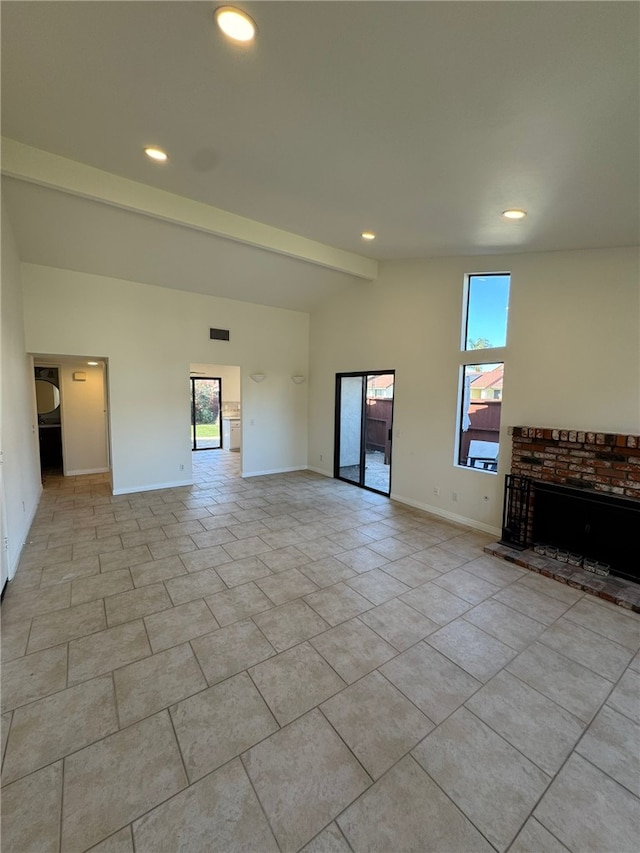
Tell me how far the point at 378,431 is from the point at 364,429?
29cm

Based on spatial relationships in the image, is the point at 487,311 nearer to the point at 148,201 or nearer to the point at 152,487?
the point at 148,201

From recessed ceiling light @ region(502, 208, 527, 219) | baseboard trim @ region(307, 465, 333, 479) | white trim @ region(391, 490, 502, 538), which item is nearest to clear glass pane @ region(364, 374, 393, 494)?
white trim @ region(391, 490, 502, 538)

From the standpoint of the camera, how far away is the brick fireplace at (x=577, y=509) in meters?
3.21

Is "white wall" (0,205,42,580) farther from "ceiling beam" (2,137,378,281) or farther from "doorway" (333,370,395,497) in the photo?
"doorway" (333,370,395,497)

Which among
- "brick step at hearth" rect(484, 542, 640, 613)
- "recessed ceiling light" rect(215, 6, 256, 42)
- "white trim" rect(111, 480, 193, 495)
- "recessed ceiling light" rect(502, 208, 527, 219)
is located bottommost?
"brick step at hearth" rect(484, 542, 640, 613)

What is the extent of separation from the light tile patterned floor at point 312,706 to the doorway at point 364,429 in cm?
280

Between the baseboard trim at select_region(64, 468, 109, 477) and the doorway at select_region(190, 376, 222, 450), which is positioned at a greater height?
the doorway at select_region(190, 376, 222, 450)

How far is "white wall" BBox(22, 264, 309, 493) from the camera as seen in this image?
5121mm

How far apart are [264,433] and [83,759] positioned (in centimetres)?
578

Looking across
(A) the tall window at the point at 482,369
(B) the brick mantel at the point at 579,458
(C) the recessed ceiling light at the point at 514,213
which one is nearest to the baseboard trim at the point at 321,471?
(A) the tall window at the point at 482,369

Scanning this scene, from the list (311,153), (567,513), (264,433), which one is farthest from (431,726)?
(264,433)

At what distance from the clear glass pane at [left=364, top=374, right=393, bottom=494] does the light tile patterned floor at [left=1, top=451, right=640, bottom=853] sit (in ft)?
8.96

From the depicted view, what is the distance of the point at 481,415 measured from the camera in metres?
4.53

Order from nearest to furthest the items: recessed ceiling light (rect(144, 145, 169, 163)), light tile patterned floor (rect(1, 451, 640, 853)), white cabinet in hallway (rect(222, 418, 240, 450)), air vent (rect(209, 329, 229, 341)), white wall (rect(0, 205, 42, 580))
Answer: light tile patterned floor (rect(1, 451, 640, 853)) < recessed ceiling light (rect(144, 145, 169, 163)) < white wall (rect(0, 205, 42, 580)) < air vent (rect(209, 329, 229, 341)) < white cabinet in hallway (rect(222, 418, 240, 450))
